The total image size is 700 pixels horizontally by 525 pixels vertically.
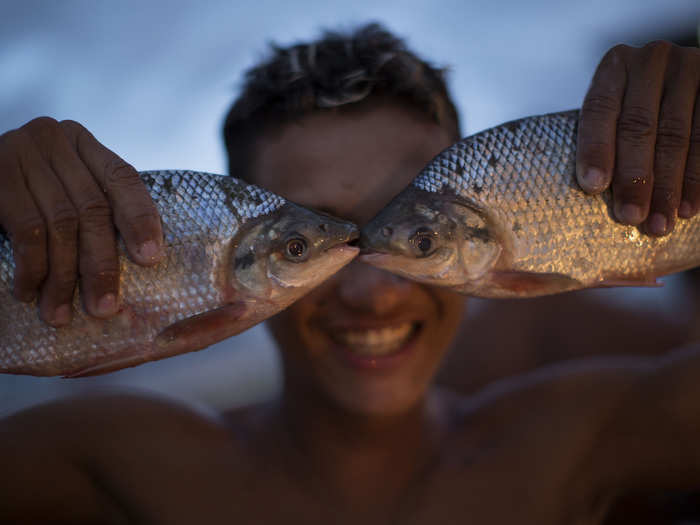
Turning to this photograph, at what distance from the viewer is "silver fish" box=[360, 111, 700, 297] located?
49.9 inches

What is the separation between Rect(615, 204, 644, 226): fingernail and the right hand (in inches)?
Answer: 45.1

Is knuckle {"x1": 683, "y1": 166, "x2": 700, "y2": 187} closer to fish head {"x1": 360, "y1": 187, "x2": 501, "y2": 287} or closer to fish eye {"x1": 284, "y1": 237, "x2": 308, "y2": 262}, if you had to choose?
fish head {"x1": 360, "y1": 187, "x2": 501, "y2": 287}

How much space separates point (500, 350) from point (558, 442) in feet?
8.39

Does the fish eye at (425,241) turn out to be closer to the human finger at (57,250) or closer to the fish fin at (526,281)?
the fish fin at (526,281)

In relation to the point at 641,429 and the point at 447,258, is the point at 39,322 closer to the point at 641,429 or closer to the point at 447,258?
the point at 447,258

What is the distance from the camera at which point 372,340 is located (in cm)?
198

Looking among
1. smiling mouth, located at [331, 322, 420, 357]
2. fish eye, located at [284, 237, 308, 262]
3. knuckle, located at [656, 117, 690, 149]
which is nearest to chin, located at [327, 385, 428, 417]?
smiling mouth, located at [331, 322, 420, 357]

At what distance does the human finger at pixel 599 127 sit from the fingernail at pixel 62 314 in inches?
51.5

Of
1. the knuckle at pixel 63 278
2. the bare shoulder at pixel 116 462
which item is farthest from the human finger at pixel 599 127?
the bare shoulder at pixel 116 462

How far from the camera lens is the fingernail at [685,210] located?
1.34m

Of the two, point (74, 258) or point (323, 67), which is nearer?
point (74, 258)

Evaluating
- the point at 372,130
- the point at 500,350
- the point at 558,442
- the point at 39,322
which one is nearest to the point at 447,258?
the point at 372,130

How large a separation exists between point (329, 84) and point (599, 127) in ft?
3.46

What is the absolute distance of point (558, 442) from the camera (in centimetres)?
230
